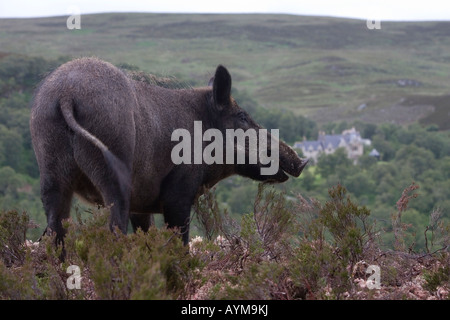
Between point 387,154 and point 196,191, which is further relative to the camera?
point 387,154

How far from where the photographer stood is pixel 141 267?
5.18 m

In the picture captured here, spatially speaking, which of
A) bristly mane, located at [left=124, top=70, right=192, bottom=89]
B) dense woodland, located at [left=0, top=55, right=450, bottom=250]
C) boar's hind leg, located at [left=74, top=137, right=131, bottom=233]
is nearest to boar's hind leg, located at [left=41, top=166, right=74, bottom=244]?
boar's hind leg, located at [left=74, top=137, right=131, bottom=233]

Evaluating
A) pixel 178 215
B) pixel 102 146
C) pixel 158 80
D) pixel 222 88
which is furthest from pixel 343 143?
pixel 102 146

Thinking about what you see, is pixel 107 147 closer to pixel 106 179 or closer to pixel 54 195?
pixel 106 179

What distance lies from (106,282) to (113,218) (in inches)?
60.5

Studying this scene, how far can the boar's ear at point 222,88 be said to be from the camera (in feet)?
28.2

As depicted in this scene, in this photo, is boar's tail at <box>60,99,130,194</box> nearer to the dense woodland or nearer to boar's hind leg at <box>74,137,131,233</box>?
boar's hind leg at <box>74,137,131,233</box>

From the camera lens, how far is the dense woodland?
294 feet

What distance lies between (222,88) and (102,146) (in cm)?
302

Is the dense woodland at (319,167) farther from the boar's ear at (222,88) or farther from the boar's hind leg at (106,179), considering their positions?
the boar's hind leg at (106,179)

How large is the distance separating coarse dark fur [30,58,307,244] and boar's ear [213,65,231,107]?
0.26 metres

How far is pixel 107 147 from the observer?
21.8ft
